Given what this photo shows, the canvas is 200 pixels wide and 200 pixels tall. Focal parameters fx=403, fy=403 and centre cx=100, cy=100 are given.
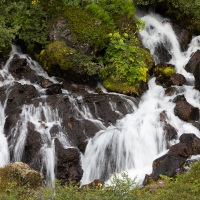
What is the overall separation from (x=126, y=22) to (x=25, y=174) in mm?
10719

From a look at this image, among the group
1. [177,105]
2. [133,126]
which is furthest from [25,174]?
[177,105]

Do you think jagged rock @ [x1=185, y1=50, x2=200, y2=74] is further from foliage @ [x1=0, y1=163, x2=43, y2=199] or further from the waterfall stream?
foliage @ [x1=0, y1=163, x2=43, y2=199]

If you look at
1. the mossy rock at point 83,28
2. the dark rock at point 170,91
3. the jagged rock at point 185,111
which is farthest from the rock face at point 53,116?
the mossy rock at point 83,28

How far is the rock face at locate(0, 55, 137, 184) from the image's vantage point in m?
12.8

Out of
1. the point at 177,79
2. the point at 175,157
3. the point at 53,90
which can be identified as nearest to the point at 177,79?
the point at 177,79

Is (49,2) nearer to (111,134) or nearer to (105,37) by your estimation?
(105,37)

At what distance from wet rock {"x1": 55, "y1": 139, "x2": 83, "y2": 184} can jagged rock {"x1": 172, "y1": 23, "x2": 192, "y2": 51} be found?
346 inches

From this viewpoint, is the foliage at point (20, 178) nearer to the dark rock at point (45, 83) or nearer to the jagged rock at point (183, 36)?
the dark rock at point (45, 83)

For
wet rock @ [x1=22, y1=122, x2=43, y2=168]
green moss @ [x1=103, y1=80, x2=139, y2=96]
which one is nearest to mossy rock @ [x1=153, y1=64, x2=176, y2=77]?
green moss @ [x1=103, y1=80, x2=139, y2=96]

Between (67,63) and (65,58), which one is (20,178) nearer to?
(67,63)

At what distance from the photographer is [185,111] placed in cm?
1466

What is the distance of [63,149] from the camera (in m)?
12.8

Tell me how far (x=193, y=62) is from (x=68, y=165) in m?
7.98

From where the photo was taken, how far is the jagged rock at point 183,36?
19000 millimetres
